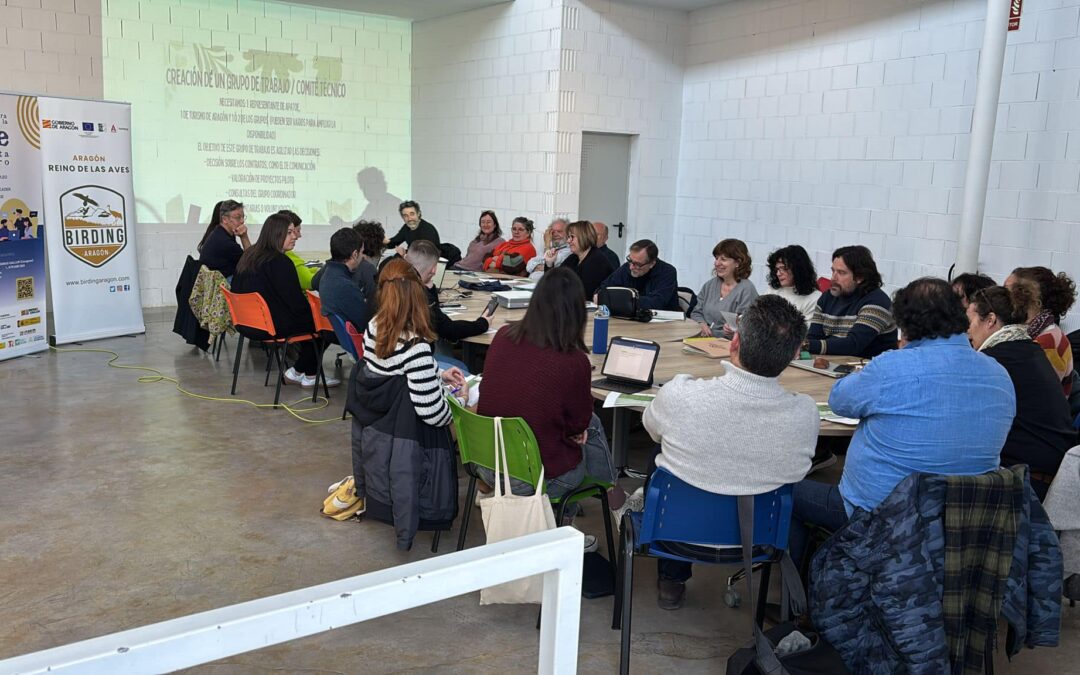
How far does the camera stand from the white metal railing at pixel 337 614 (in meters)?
0.76

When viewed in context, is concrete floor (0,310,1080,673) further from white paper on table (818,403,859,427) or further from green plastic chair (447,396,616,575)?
white paper on table (818,403,859,427)

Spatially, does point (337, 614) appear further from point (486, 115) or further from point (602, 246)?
point (486, 115)

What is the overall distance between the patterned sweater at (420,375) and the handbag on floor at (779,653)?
1.25 metres

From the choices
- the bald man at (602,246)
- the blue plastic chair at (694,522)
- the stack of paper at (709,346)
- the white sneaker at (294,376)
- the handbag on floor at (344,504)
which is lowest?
the handbag on floor at (344,504)

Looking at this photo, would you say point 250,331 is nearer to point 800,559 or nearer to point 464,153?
point 800,559

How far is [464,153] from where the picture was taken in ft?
30.6

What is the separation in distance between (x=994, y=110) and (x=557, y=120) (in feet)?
12.4

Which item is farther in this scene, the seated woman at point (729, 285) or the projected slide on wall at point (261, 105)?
the projected slide on wall at point (261, 105)

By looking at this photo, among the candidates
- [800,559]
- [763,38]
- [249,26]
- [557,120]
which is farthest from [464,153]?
[800,559]

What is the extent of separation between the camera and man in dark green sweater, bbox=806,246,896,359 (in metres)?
4.04

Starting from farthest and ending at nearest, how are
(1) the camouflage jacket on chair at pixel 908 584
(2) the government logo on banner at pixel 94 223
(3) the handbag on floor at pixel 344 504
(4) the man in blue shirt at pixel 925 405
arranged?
1. (2) the government logo on banner at pixel 94 223
2. (3) the handbag on floor at pixel 344 504
3. (4) the man in blue shirt at pixel 925 405
4. (1) the camouflage jacket on chair at pixel 908 584

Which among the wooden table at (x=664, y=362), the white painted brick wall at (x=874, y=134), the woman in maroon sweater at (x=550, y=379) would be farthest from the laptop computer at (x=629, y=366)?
the white painted brick wall at (x=874, y=134)

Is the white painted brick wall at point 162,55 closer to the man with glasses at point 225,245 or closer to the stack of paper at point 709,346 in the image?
the man with glasses at point 225,245

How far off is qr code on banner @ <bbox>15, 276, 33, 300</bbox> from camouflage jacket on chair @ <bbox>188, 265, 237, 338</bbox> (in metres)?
1.43
